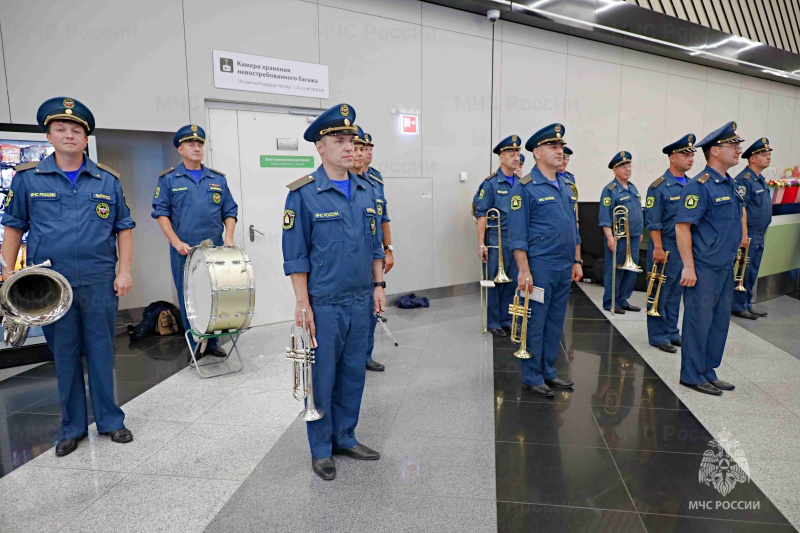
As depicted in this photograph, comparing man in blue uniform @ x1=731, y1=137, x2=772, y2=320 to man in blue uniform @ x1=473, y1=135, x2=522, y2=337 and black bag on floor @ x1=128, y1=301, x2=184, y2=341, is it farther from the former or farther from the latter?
black bag on floor @ x1=128, y1=301, x2=184, y2=341

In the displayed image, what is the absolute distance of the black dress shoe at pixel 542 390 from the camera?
12.4 ft

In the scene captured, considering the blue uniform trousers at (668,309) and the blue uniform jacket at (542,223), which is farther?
the blue uniform trousers at (668,309)

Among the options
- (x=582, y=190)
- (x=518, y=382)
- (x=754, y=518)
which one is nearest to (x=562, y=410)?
(x=518, y=382)

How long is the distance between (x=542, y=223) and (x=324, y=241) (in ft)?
5.72

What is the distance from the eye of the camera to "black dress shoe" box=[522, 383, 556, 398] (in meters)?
3.79

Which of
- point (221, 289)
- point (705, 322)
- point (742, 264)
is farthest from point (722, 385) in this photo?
point (221, 289)

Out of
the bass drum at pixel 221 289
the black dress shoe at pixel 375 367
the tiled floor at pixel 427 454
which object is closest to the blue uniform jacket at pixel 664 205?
the tiled floor at pixel 427 454

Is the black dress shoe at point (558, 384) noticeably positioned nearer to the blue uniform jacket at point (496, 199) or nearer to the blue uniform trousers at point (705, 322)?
the blue uniform trousers at point (705, 322)

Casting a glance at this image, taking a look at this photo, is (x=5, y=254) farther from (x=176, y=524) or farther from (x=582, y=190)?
(x=582, y=190)

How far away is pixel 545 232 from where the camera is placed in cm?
362

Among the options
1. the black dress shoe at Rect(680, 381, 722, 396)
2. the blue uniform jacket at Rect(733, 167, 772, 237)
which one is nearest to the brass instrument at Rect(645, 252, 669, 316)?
the black dress shoe at Rect(680, 381, 722, 396)

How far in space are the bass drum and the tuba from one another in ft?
3.63

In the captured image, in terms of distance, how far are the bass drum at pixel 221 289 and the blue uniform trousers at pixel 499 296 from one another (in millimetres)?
2737

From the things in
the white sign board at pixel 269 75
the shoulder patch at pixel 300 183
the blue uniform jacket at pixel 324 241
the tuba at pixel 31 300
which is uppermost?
the white sign board at pixel 269 75
